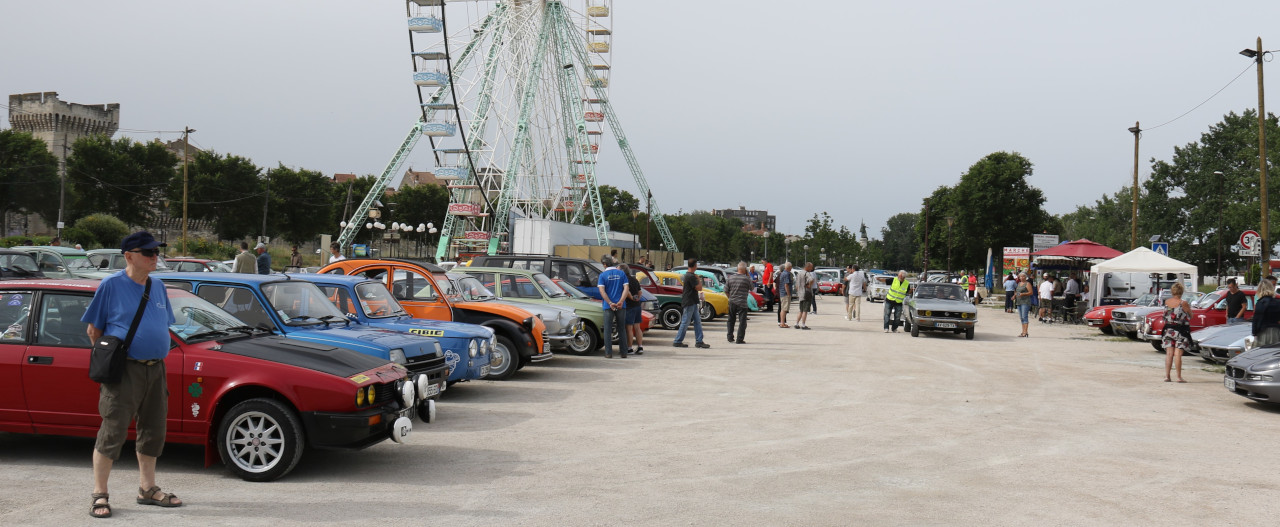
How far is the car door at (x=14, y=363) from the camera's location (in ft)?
21.7

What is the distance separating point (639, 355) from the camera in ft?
54.4

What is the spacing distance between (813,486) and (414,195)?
88.8 m

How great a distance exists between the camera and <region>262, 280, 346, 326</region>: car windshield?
860 cm

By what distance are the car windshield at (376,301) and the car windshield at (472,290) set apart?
Result: 2.16 meters

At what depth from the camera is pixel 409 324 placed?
34.3 feet

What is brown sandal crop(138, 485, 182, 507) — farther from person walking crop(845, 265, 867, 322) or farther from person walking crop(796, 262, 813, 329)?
person walking crop(845, 265, 867, 322)

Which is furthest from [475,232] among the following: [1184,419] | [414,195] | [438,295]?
[1184,419]

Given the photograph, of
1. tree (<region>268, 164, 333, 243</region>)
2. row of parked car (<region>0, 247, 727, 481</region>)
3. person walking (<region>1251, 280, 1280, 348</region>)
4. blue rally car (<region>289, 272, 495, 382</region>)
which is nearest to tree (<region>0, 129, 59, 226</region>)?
tree (<region>268, 164, 333, 243</region>)

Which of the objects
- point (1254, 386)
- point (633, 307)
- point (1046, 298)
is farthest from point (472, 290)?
point (1046, 298)

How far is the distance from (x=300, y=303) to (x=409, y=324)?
169cm

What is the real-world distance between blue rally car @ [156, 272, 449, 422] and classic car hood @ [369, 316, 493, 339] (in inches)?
37.6

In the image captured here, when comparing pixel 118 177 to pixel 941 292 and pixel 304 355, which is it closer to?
pixel 941 292

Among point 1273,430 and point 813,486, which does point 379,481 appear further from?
point 1273,430

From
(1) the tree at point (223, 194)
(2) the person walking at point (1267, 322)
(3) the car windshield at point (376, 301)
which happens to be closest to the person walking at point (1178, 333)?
(2) the person walking at point (1267, 322)
